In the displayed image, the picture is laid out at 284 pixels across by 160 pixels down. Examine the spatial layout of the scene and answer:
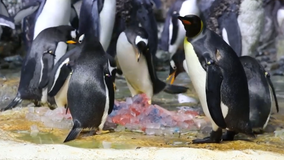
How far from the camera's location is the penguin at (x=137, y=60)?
4414 millimetres

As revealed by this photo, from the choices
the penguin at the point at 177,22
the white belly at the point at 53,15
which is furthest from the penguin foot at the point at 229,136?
the penguin at the point at 177,22

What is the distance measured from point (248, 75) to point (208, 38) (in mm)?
653


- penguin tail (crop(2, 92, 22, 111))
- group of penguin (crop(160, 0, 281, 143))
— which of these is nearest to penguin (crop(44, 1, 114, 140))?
group of penguin (crop(160, 0, 281, 143))

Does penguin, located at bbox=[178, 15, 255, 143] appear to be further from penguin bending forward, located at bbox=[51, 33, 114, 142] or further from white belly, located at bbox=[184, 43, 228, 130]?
penguin bending forward, located at bbox=[51, 33, 114, 142]

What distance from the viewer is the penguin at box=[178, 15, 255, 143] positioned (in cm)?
302

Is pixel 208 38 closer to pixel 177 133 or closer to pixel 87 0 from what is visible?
pixel 177 133

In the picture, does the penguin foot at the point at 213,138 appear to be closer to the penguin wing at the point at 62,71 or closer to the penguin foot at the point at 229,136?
the penguin foot at the point at 229,136

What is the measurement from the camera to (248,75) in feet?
12.0

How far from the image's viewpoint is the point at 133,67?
4531mm

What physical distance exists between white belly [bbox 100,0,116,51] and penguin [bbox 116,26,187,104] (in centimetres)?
72

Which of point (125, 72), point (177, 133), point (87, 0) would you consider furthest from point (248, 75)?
point (87, 0)

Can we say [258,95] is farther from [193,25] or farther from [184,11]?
[184,11]

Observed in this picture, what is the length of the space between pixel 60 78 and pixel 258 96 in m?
1.38

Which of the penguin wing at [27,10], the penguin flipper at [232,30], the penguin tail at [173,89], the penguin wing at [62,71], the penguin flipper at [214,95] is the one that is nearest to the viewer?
the penguin flipper at [214,95]
